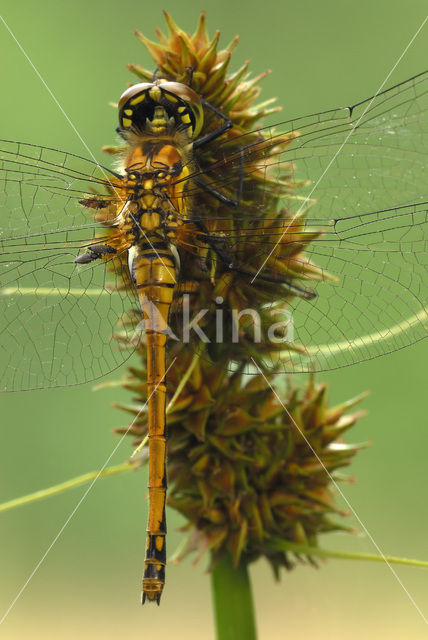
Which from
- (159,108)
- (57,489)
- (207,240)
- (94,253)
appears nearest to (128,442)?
(57,489)

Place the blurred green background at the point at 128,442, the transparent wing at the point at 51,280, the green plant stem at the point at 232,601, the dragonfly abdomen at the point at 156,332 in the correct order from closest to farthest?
the dragonfly abdomen at the point at 156,332, the green plant stem at the point at 232,601, the transparent wing at the point at 51,280, the blurred green background at the point at 128,442

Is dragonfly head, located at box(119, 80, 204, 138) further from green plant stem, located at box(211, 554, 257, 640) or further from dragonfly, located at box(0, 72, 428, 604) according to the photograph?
green plant stem, located at box(211, 554, 257, 640)

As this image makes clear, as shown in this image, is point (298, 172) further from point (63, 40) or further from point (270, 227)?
point (63, 40)

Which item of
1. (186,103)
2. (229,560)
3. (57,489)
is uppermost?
(186,103)

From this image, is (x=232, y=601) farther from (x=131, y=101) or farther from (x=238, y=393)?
(x=131, y=101)

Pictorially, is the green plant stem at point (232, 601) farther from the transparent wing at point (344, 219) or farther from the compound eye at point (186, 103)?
the compound eye at point (186, 103)

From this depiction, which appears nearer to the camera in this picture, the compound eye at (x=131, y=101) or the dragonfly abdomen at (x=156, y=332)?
the dragonfly abdomen at (x=156, y=332)

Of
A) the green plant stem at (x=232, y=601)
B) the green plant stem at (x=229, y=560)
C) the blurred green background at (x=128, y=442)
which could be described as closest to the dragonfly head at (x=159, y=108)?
the green plant stem at (x=229, y=560)
